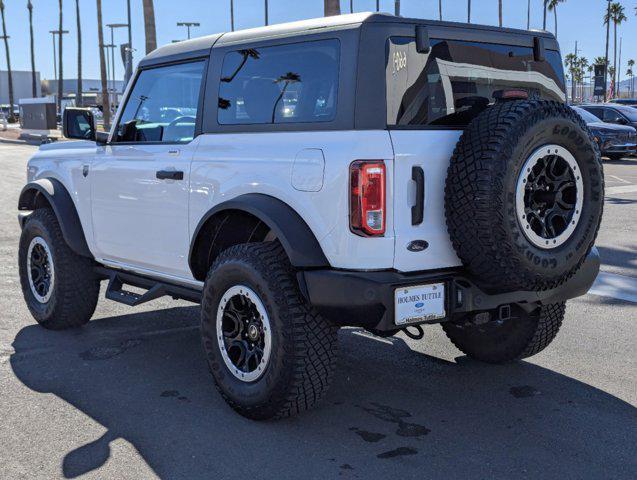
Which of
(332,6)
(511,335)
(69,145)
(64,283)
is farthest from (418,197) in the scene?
(332,6)

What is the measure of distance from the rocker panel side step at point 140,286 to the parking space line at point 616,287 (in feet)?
12.9

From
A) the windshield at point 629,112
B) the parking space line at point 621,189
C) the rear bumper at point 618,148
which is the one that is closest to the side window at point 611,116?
the windshield at point 629,112

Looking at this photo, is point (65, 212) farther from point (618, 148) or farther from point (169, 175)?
point (618, 148)

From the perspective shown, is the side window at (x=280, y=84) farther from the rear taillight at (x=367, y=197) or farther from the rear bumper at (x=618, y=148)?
the rear bumper at (x=618, y=148)

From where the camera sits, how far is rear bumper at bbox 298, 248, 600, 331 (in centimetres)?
376

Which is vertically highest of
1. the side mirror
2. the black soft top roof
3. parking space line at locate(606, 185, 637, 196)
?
the black soft top roof

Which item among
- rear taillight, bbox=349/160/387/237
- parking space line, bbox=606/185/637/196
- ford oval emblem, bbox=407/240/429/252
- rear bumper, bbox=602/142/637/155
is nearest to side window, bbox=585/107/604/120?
rear bumper, bbox=602/142/637/155

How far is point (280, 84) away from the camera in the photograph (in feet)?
14.4

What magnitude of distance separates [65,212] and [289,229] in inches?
100

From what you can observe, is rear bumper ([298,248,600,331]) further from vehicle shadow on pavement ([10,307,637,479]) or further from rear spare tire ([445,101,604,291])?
vehicle shadow on pavement ([10,307,637,479])

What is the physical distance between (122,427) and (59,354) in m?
1.55

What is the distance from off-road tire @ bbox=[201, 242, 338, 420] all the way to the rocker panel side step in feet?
2.47

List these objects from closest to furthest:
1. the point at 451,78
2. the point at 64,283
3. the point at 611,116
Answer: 1. the point at 451,78
2. the point at 64,283
3. the point at 611,116

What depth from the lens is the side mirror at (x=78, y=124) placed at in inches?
226
